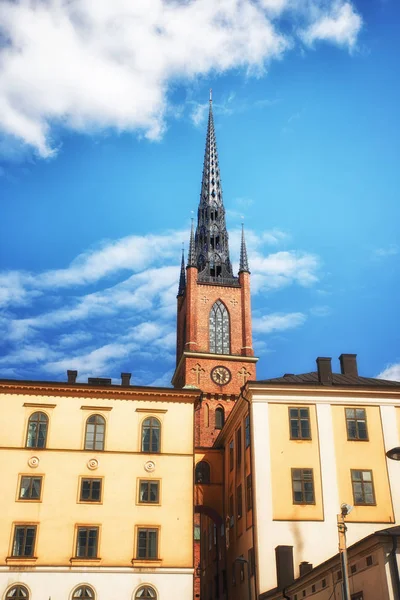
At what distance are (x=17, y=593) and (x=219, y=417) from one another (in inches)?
1462

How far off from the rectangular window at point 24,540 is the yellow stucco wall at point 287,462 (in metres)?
12.9

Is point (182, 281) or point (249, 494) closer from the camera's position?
point (249, 494)

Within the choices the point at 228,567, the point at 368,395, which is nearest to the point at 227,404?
the point at 228,567

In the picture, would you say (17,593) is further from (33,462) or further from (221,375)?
(221,375)

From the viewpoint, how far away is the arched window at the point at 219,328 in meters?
74.2

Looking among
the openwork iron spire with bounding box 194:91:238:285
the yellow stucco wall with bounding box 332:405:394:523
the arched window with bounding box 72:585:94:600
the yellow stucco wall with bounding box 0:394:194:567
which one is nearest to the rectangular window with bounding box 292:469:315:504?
the yellow stucco wall with bounding box 332:405:394:523

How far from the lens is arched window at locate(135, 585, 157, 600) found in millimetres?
34531

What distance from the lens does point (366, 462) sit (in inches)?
1473

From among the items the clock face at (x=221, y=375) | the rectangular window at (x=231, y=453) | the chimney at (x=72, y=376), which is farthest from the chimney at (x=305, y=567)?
the clock face at (x=221, y=375)

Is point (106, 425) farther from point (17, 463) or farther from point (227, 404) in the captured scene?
point (227, 404)

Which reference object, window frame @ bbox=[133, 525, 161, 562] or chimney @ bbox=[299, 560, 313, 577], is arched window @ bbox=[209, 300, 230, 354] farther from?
chimney @ bbox=[299, 560, 313, 577]

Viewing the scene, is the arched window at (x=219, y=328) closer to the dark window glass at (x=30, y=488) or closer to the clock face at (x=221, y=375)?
the clock face at (x=221, y=375)

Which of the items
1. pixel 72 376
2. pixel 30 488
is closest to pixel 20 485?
pixel 30 488

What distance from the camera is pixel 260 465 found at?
36.8m
